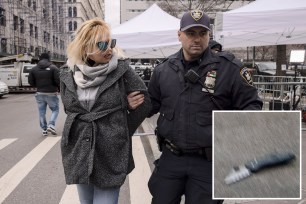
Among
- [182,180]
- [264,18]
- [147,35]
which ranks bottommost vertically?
[182,180]

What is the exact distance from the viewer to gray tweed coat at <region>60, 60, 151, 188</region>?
229 cm

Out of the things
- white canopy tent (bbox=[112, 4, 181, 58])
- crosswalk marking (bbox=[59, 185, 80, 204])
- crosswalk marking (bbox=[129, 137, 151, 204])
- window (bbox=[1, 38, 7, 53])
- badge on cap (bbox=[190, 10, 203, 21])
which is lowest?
crosswalk marking (bbox=[59, 185, 80, 204])

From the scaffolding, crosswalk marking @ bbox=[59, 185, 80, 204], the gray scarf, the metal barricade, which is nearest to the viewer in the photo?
the gray scarf

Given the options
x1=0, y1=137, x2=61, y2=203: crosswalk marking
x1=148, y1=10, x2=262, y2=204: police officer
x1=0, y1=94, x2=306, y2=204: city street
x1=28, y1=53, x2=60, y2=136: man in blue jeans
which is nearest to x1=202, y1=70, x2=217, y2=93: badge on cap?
x1=148, y1=10, x2=262, y2=204: police officer

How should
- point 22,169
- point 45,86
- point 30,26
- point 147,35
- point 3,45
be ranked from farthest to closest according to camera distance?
point 30,26, point 3,45, point 147,35, point 45,86, point 22,169

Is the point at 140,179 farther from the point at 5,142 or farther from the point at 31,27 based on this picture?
the point at 31,27

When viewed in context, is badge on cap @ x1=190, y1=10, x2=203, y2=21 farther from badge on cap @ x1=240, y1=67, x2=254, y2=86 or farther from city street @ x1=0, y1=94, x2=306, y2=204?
city street @ x1=0, y1=94, x2=306, y2=204

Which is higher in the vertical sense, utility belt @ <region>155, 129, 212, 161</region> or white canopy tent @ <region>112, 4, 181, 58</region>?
white canopy tent @ <region>112, 4, 181, 58</region>

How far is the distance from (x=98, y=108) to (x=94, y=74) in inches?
8.4

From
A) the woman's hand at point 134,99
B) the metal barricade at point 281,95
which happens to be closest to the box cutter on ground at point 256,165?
the woman's hand at point 134,99

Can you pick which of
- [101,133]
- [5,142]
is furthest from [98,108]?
[5,142]

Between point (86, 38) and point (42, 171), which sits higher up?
point (86, 38)

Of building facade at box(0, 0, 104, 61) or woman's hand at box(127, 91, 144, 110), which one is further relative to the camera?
building facade at box(0, 0, 104, 61)

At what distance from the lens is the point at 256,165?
2.09m
